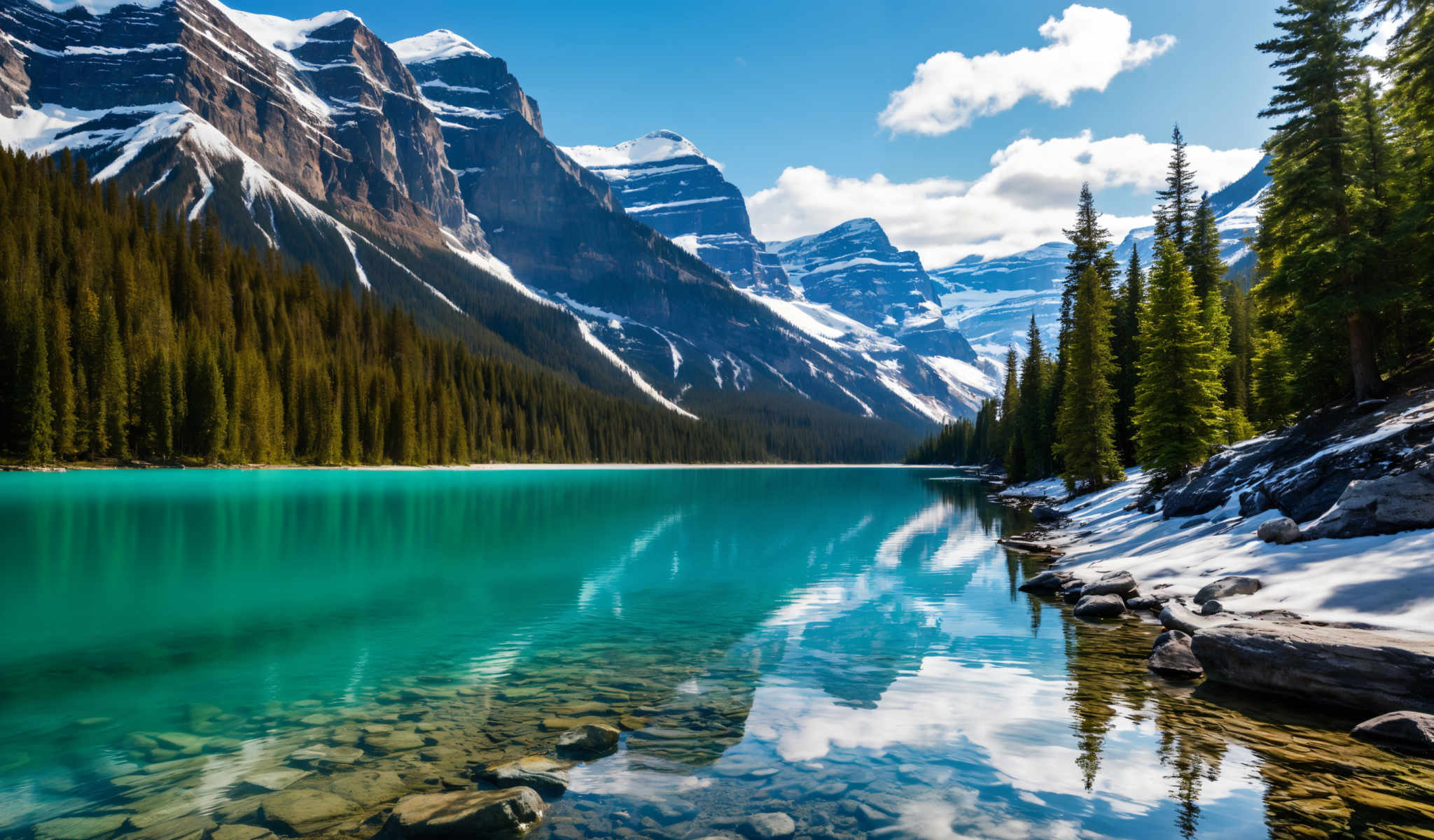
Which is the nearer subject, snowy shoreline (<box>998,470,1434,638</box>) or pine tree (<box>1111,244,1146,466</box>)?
snowy shoreline (<box>998,470,1434,638</box>)

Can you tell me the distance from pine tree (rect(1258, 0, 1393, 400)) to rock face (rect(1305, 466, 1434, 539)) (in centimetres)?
1021

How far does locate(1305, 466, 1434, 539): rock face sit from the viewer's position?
1616 centimetres

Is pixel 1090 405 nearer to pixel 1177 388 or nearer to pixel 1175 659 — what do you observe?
pixel 1177 388

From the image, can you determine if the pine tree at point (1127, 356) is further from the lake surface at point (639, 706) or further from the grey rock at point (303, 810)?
the grey rock at point (303, 810)

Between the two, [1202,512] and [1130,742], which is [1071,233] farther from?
[1130,742]

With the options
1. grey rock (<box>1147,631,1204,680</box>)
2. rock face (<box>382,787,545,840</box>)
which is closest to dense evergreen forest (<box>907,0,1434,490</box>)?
grey rock (<box>1147,631,1204,680</box>)

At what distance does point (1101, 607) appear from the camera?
19000mm

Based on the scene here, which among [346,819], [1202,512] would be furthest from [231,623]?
[1202,512]

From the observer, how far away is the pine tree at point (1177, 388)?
34656 millimetres

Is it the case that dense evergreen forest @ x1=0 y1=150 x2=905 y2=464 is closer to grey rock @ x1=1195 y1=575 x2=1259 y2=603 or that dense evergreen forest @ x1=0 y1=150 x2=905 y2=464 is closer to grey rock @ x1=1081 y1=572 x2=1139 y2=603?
grey rock @ x1=1081 y1=572 x2=1139 y2=603

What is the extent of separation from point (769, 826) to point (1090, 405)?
46990 mm

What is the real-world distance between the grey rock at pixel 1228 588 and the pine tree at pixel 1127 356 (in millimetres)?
42331

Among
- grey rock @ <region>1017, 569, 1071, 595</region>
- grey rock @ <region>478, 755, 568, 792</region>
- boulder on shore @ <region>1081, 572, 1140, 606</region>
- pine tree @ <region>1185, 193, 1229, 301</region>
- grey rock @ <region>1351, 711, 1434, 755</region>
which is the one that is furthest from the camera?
pine tree @ <region>1185, 193, 1229, 301</region>

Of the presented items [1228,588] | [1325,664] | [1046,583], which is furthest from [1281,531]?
[1325,664]
